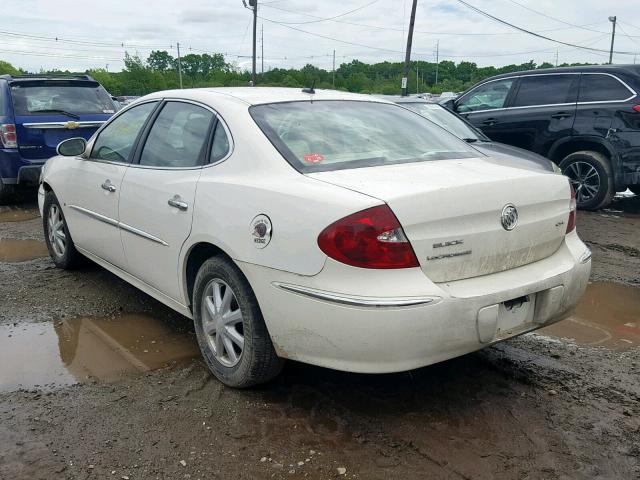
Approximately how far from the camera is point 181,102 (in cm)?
391

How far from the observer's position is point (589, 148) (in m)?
8.46

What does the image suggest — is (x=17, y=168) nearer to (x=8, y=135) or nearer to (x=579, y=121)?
(x=8, y=135)

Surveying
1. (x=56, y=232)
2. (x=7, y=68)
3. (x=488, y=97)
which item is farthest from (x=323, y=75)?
(x=56, y=232)

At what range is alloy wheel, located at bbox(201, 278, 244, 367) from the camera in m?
3.19

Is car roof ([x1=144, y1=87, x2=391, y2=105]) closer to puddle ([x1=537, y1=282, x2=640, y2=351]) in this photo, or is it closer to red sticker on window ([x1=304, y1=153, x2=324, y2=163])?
red sticker on window ([x1=304, y1=153, x2=324, y2=163])

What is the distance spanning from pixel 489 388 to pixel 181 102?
2523 millimetres

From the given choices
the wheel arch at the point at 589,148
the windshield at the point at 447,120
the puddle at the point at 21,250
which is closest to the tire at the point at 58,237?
the puddle at the point at 21,250

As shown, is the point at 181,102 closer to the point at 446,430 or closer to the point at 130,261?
the point at 130,261

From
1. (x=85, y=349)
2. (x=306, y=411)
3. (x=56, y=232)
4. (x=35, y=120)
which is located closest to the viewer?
(x=306, y=411)

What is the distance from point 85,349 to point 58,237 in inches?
72.9

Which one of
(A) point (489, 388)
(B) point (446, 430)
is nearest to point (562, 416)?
(A) point (489, 388)

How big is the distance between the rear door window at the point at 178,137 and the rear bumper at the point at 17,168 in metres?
5.05

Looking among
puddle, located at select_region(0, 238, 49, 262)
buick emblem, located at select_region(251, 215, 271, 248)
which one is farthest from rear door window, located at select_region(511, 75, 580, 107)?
buick emblem, located at select_region(251, 215, 271, 248)

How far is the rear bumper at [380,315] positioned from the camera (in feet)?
8.46
